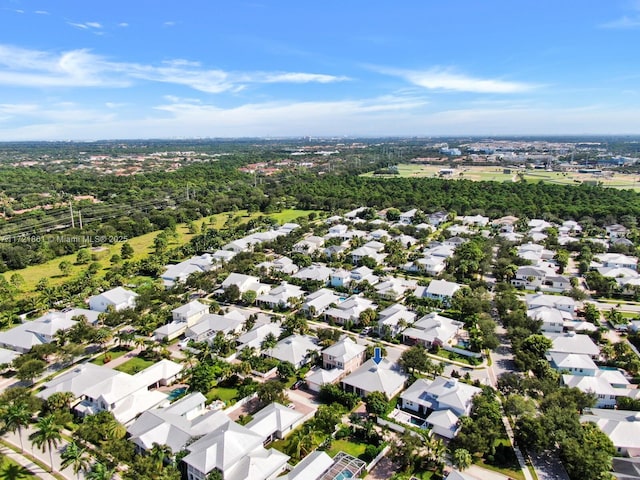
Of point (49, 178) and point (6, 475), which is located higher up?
point (49, 178)

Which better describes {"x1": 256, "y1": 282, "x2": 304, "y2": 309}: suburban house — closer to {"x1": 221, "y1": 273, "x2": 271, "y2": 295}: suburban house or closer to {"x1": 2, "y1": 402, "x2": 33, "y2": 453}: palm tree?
{"x1": 221, "y1": 273, "x2": 271, "y2": 295}: suburban house

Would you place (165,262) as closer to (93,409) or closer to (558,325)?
(93,409)

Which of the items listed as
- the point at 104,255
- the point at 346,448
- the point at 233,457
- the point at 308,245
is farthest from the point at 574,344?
the point at 104,255

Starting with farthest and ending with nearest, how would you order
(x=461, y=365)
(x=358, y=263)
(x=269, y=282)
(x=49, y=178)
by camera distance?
(x=49, y=178), (x=358, y=263), (x=269, y=282), (x=461, y=365)

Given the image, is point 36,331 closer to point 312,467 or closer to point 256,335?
point 256,335

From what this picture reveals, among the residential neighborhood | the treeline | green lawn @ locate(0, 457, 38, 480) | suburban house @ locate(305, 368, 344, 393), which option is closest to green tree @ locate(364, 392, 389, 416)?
the residential neighborhood

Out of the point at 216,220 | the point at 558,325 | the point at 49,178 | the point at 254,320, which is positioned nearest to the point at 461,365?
the point at 558,325
